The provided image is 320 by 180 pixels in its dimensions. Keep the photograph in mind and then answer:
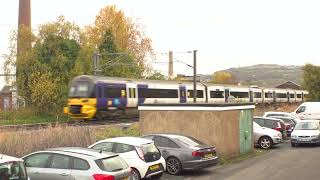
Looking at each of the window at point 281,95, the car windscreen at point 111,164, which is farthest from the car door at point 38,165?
the window at point 281,95

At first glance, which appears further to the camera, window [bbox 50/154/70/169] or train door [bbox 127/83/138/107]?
train door [bbox 127/83/138/107]

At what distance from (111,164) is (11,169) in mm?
2881

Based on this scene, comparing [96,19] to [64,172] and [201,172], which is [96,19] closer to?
[201,172]

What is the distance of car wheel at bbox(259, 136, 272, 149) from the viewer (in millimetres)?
26406

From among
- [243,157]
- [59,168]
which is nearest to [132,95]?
[243,157]

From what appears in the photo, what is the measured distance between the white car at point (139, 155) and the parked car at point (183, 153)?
1629 millimetres

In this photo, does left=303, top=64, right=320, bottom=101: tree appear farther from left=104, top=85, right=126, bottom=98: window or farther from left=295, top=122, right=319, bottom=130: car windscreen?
left=295, top=122, right=319, bottom=130: car windscreen

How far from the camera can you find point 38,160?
515 inches

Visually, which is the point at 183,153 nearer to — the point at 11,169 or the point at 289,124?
the point at 11,169

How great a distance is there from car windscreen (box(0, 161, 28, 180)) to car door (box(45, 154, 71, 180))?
2.36 metres

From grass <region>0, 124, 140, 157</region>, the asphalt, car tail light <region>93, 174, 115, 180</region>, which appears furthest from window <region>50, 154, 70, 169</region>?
grass <region>0, 124, 140, 157</region>

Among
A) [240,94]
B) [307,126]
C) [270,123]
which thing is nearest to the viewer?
[307,126]

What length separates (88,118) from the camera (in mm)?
37219

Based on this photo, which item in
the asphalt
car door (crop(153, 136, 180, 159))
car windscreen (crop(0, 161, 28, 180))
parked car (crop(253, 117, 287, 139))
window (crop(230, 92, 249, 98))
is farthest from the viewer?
window (crop(230, 92, 249, 98))
